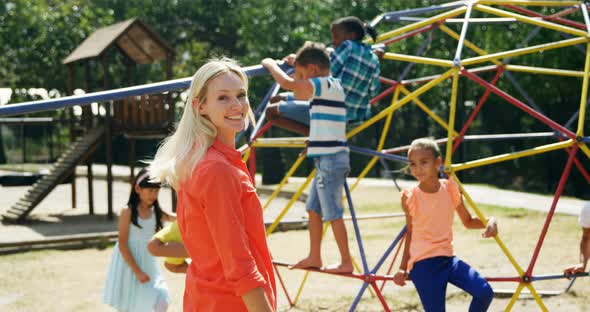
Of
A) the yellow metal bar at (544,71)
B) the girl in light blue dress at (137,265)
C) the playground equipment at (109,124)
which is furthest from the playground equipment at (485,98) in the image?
the playground equipment at (109,124)

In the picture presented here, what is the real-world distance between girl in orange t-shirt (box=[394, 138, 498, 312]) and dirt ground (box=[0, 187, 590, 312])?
1.90 m

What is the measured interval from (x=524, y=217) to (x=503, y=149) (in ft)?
25.3

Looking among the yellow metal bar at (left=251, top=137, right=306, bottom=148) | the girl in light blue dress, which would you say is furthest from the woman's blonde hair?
the yellow metal bar at (left=251, top=137, right=306, bottom=148)

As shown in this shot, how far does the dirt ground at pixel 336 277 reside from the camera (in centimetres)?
578

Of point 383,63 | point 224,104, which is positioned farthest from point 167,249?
point 383,63

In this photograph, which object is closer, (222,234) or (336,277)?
(222,234)

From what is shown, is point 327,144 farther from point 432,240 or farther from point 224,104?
point 224,104

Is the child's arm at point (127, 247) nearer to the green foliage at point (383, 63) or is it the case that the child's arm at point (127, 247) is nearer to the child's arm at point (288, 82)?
the child's arm at point (288, 82)

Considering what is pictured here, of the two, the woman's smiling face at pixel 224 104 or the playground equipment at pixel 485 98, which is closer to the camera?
the woman's smiling face at pixel 224 104

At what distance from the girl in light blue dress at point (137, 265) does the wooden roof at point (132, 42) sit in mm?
8262

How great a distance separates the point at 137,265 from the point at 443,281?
1.80 metres

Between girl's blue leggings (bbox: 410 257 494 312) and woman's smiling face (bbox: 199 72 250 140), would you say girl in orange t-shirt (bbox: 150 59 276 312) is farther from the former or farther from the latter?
girl's blue leggings (bbox: 410 257 494 312)

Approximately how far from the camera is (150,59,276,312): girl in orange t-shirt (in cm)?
191

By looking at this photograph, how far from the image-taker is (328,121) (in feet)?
13.8
